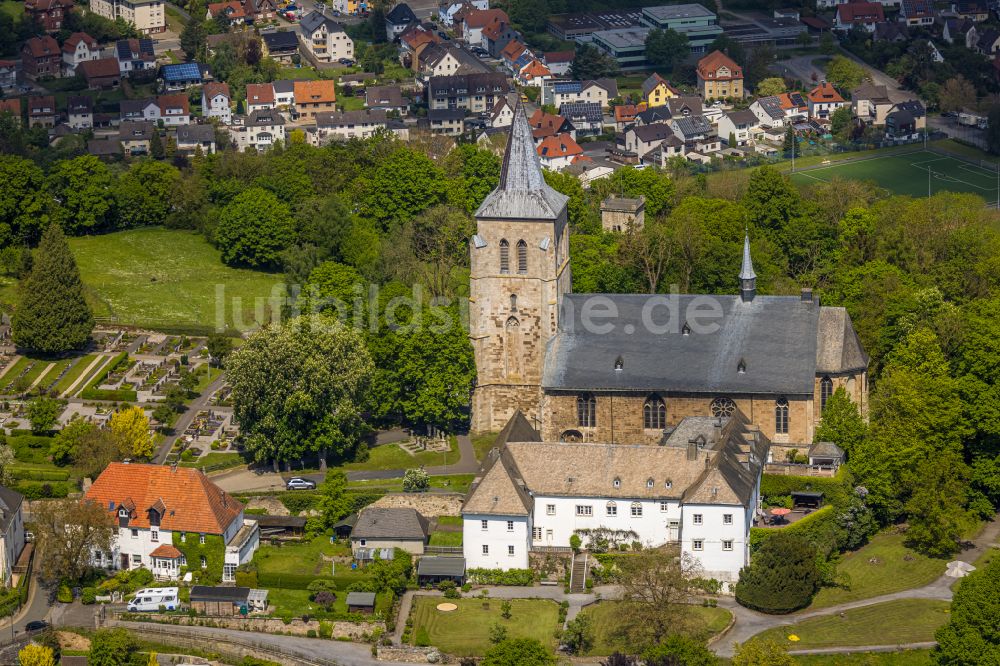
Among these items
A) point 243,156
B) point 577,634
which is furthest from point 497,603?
point 243,156

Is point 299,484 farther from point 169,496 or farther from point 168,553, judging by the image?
point 168,553

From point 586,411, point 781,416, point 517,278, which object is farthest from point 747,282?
point 517,278

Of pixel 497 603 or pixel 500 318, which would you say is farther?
pixel 500 318

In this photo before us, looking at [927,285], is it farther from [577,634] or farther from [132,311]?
[132,311]

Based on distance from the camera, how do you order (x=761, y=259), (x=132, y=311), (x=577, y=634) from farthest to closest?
1. (x=132, y=311)
2. (x=761, y=259)
3. (x=577, y=634)

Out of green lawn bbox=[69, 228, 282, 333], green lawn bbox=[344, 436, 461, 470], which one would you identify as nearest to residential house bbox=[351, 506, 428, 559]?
green lawn bbox=[344, 436, 461, 470]

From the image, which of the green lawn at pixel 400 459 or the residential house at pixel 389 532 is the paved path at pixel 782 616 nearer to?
the residential house at pixel 389 532

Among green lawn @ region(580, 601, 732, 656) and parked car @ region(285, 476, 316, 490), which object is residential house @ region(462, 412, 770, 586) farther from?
parked car @ region(285, 476, 316, 490)
